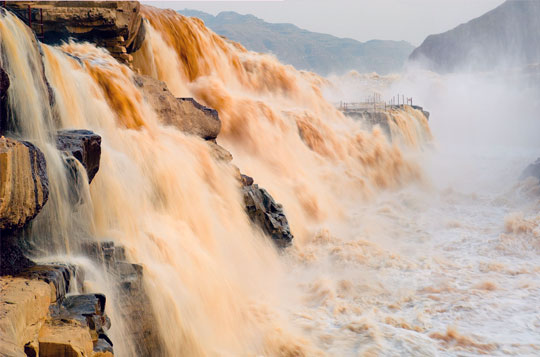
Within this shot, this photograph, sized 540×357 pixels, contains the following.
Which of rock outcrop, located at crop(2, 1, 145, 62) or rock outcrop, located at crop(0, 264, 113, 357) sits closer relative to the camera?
rock outcrop, located at crop(0, 264, 113, 357)

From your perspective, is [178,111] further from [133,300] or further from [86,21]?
[133,300]

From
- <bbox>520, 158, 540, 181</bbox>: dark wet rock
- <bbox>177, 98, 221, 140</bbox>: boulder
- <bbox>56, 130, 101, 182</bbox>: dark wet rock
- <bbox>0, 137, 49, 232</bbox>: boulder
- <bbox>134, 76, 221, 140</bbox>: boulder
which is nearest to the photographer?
<bbox>0, 137, 49, 232</bbox>: boulder

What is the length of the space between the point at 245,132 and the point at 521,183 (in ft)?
31.1

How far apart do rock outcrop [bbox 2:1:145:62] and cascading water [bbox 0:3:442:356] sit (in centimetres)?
36

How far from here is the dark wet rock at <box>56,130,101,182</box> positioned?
500 centimetres

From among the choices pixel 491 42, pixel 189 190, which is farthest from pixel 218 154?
pixel 491 42

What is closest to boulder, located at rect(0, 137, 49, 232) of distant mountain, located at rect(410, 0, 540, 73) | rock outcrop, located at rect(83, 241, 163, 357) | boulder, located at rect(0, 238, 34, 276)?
boulder, located at rect(0, 238, 34, 276)

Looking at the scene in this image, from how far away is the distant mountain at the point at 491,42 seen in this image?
70.9 m

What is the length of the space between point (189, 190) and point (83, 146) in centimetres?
255

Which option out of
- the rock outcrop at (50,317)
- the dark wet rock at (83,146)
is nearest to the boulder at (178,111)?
the dark wet rock at (83,146)

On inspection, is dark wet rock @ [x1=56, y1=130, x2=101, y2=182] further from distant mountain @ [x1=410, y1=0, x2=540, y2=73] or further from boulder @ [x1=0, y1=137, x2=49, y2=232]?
distant mountain @ [x1=410, y1=0, x2=540, y2=73]

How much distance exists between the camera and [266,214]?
893 centimetres

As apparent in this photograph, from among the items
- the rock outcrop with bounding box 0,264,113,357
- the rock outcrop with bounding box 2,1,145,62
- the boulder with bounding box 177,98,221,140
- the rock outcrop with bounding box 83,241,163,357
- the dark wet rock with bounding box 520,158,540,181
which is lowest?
the dark wet rock with bounding box 520,158,540,181

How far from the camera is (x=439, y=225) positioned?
11922 mm
